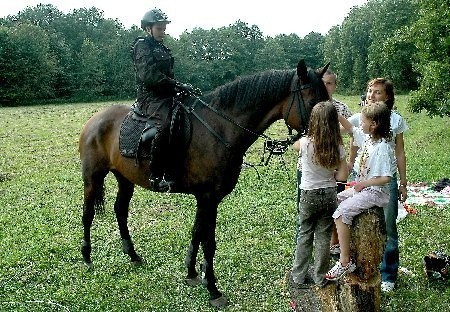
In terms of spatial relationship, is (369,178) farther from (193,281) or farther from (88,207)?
(88,207)

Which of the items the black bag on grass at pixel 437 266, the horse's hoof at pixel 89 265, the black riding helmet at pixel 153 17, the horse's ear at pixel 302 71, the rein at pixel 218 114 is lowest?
the horse's hoof at pixel 89 265

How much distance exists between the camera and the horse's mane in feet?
16.0

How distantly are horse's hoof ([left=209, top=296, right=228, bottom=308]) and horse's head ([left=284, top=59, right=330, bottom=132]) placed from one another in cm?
215

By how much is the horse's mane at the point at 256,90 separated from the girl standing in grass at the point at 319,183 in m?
0.60

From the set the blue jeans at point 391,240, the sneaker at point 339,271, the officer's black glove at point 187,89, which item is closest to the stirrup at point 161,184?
the officer's black glove at point 187,89

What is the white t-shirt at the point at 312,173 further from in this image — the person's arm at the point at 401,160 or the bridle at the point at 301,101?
the person's arm at the point at 401,160

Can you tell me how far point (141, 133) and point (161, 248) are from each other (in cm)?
221

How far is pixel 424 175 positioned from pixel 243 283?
267 inches

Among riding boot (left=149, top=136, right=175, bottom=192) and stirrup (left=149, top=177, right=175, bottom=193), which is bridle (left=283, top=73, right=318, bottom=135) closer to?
riding boot (left=149, top=136, right=175, bottom=192)

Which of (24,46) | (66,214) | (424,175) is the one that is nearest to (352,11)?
(24,46)

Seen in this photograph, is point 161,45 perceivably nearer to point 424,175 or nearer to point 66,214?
point 66,214

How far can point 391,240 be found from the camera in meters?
5.19

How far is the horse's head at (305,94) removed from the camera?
4676 mm

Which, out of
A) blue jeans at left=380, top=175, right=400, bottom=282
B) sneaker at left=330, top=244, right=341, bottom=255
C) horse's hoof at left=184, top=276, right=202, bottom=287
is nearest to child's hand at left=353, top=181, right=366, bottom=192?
blue jeans at left=380, top=175, right=400, bottom=282
